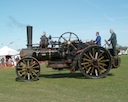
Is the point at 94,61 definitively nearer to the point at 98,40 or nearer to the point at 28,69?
the point at 98,40

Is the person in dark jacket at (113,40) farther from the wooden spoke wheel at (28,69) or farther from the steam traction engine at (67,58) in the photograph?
the wooden spoke wheel at (28,69)

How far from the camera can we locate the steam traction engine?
34.9 feet

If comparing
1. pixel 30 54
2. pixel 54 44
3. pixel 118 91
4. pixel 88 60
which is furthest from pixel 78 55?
pixel 118 91

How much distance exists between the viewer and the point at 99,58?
35.4 feet

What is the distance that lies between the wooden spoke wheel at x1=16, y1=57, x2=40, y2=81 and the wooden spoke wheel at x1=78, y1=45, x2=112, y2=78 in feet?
6.27

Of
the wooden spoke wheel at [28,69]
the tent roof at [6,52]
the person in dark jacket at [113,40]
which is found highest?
the tent roof at [6,52]

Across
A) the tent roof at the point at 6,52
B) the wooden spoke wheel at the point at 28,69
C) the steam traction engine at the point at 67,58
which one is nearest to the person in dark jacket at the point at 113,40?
the steam traction engine at the point at 67,58

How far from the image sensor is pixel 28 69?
10.6 metres

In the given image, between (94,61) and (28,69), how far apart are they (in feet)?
9.36

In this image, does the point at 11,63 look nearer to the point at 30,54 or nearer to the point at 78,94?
the point at 30,54

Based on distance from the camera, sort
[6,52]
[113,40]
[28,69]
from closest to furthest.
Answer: [28,69], [113,40], [6,52]

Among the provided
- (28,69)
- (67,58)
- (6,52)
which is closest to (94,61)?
(67,58)

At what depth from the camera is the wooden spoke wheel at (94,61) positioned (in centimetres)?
1061

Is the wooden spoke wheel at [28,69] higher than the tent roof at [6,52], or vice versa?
the tent roof at [6,52]
